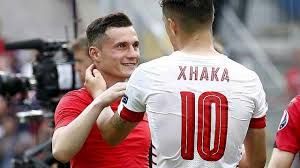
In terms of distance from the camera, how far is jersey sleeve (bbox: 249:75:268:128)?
4.67 meters

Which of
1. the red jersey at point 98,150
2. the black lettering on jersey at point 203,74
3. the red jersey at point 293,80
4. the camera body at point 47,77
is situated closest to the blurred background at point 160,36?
the red jersey at point 293,80

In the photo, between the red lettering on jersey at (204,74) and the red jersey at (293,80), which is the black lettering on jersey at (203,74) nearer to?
the red lettering on jersey at (204,74)

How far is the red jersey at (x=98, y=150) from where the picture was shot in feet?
17.5

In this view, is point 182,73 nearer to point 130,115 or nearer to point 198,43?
point 198,43

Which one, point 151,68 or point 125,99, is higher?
point 151,68

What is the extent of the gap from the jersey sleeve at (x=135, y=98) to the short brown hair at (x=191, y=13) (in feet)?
0.96

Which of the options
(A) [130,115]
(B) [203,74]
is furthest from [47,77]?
(B) [203,74]

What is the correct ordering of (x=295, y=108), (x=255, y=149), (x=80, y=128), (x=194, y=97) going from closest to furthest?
(x=194, y=97) → (x=255, y=149) → (x=80, y=128) → (x=295, y=108)

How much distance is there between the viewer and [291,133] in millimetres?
5254

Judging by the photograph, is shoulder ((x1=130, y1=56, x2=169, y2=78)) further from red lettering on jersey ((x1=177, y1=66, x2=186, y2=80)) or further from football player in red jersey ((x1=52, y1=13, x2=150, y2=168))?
football player in red jersey ((x1=52, y1=13, x2=150, y2=168))

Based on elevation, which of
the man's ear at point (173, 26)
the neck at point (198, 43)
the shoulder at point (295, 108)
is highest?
the man's ear at point (173, 26)

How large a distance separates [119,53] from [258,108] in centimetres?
105

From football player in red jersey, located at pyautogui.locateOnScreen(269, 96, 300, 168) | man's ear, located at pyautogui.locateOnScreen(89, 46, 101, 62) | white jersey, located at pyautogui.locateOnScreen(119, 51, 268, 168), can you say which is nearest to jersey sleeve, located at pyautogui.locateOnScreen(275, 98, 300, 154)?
football player in red jersey, located at pyautogui.locateOnScreen(269, 96, 300, 168)

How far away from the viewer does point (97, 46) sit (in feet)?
18.1
